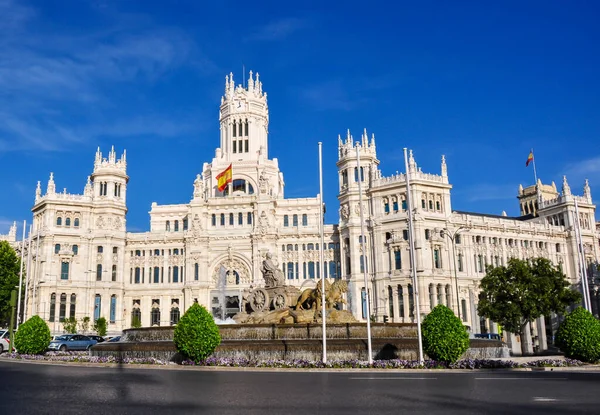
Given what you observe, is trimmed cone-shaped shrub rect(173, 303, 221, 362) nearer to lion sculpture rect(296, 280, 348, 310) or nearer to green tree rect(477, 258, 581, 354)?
lion sculpture rect(296, 280, 348, 310)

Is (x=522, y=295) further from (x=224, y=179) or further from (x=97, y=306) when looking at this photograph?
(x=97, y=306)

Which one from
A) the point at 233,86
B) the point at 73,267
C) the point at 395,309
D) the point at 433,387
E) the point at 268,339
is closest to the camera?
the point at 433,387

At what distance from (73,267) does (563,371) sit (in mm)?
78032

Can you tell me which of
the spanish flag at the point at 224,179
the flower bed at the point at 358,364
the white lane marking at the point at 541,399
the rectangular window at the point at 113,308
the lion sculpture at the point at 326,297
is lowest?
the white lane marking at the point at 541,399

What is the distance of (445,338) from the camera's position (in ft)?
92.4

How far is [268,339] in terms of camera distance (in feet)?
114

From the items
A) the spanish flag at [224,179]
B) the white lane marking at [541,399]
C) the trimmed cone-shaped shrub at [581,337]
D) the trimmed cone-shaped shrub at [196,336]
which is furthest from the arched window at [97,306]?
the white lane marking at [541,399]

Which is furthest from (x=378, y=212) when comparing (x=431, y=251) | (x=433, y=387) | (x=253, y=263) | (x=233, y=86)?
(x=433, y=387)

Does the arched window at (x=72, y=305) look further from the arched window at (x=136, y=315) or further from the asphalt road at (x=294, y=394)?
the asphalt road at (x=294, y=394)

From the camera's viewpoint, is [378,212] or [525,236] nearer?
[378,212]

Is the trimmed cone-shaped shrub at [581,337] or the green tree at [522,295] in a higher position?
the green tree at [522,295]

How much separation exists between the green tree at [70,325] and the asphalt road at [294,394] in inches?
2375

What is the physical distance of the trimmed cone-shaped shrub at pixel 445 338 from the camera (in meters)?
28.1

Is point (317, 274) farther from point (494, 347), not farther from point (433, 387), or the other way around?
point (433, 387)
